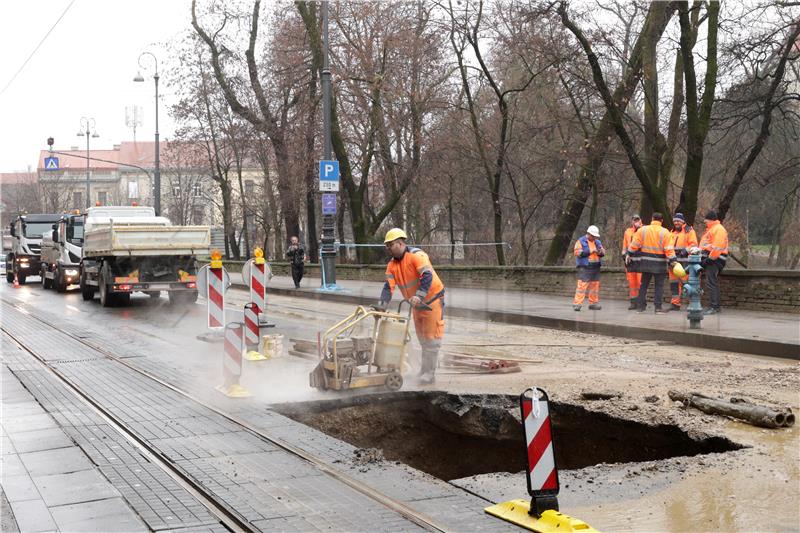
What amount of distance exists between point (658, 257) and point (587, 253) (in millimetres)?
1268

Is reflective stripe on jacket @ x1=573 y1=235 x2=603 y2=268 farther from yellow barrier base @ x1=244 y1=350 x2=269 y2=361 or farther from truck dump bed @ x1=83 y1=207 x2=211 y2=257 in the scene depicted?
truck dump bed @ x1=83 y1=207 x2=211 y2=257

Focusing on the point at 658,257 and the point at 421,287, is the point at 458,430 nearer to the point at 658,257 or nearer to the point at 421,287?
the point at 421,287

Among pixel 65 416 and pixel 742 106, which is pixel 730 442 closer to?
pixel 65 416

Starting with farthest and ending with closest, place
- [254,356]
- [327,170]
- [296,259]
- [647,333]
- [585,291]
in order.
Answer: [296,259] < [327,170] < [585,291] < [647,333] < [254,356]

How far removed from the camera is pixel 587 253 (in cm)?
1562

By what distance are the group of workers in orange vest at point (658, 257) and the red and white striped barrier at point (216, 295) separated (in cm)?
679

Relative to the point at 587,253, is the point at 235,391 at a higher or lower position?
lower

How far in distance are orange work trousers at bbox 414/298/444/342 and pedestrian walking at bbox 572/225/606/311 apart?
7569 mm

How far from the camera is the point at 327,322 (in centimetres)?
1655

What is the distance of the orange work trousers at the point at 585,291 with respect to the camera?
52.4ft

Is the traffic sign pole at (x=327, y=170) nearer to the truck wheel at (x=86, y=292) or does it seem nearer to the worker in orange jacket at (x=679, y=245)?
the truck wheel at (x=86, y=292)

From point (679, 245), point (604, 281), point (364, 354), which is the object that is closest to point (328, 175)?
point (604, 281)

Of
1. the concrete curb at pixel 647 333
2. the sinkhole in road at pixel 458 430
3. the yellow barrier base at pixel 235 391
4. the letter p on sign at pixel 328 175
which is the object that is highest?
the letter p on sign at pixel 328 175

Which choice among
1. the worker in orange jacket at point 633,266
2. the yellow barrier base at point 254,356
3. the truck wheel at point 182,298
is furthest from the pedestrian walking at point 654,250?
the truck wheel at point 182,298
